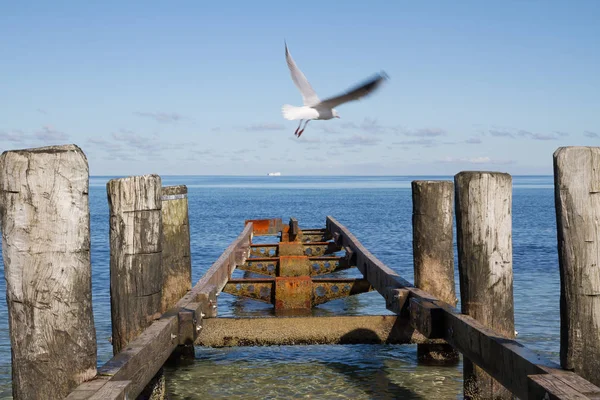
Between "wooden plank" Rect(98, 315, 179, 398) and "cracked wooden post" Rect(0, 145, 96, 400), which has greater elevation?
"cracked wooden post" Rect(0, 145, 96, 400)

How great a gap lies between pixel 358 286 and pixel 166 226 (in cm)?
252

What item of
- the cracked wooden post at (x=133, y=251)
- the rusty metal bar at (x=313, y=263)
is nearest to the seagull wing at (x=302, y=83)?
the rusty metal bar at (x=313, y=263)

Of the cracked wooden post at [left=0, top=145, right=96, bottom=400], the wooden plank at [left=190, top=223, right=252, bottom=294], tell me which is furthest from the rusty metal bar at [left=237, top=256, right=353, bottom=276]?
the cracked wooden post at [left=0, top=145, right=96, bottom=400]

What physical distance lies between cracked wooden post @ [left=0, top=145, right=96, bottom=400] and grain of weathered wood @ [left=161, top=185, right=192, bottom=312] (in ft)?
11.0

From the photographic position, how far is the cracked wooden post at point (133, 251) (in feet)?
16.1

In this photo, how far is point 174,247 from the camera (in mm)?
7180

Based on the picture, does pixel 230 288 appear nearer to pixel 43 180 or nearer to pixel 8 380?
pixel 8 380

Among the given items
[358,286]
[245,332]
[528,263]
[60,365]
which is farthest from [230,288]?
[528,263]

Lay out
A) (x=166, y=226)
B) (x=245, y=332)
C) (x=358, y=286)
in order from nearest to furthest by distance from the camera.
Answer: (x=245, y=332) → (x=166, y=226) → (x=358, y=286)

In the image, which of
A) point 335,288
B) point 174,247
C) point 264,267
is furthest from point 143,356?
point 264,267

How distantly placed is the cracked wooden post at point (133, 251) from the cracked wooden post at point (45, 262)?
1.45 metres

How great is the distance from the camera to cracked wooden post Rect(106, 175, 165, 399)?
491 cm

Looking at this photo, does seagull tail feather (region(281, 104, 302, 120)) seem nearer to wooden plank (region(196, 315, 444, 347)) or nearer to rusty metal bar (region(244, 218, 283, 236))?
wooden plank (region(196, 315, 444, 347))

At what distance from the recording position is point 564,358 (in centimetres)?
364
